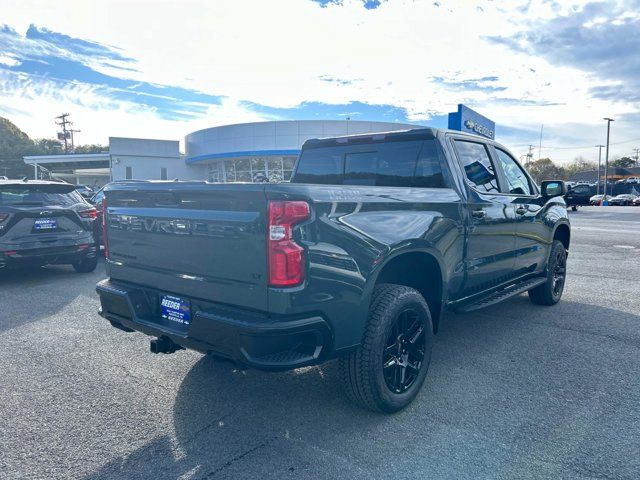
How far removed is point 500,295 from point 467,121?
47.9 ft

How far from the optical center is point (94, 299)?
6152 mm

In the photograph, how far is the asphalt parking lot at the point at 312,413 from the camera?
2.59 meters

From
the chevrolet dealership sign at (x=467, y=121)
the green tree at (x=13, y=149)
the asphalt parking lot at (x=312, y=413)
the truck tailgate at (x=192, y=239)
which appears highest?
the green tree at (x=13, y=149)

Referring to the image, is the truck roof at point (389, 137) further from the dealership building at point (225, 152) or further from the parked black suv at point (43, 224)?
the dealership building at point (225, 152)

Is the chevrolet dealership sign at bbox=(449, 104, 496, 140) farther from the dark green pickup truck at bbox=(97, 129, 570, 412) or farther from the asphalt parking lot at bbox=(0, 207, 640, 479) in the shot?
the asphalt parking lot at bbox=(0, 207, 640, 479)

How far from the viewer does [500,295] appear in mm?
4445

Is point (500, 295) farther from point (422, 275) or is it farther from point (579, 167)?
point (579, 167)

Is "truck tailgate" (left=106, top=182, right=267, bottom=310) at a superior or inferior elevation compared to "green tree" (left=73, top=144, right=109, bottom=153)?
inferior

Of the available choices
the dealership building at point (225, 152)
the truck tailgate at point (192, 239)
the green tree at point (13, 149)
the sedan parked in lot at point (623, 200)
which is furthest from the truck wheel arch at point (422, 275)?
the green tree at point (13, 149)

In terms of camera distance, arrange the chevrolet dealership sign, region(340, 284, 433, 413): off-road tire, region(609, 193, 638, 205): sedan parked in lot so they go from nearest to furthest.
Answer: region(340, 284, 433, 413): off-road tire < the chevrolet dealership sign < region(609, 193, 638, 205): sedan parked in lot

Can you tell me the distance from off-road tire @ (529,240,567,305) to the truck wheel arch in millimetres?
2601

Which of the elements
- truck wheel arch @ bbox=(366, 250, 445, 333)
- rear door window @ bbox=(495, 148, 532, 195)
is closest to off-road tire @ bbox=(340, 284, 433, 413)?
truck wheel arch @ bbox=(366, 250, 445, 333)

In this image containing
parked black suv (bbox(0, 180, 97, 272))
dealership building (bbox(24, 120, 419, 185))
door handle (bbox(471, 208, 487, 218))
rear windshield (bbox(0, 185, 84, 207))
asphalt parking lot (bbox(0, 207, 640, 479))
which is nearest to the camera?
asphalt parking lot (bbox(0, 207, 640, 479))

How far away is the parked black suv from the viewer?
663 centimetres
